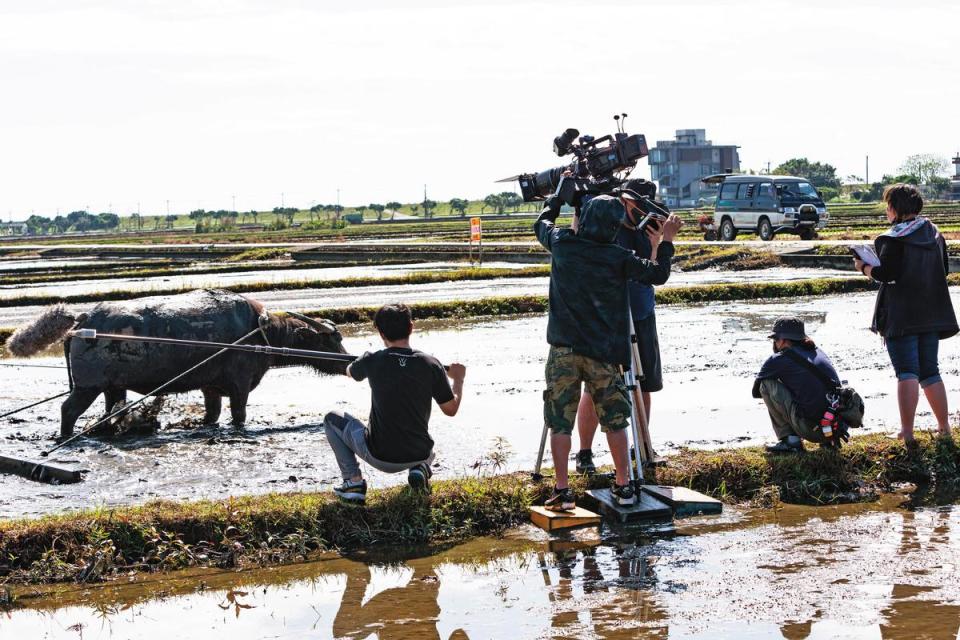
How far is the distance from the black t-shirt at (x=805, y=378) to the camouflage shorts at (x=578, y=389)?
146 cm

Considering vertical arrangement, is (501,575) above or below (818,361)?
below

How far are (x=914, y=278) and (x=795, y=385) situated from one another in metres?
1.09

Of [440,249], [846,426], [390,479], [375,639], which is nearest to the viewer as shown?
[375,639]

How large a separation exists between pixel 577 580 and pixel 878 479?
8.79 ft

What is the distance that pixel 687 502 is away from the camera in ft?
21.7

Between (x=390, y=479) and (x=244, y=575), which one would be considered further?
(x=390, y=479)

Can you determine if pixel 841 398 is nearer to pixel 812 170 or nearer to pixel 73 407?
pixel 73 407

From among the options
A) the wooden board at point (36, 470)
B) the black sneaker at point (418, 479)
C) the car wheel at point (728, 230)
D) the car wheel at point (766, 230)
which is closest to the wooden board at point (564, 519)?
the black sneaker at point (418, 479)

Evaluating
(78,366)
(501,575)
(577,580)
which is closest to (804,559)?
(577,580)

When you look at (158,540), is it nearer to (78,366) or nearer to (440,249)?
(78,366)

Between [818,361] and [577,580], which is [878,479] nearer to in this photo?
[818,361]

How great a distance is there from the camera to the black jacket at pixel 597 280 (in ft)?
20.9

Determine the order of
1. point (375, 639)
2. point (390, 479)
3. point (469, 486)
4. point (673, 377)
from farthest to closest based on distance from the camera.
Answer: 1. point (673, 377)
2. point (390, 479)
3. point (469, 486)
4. point (375, 639)

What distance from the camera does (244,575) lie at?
584 cm
